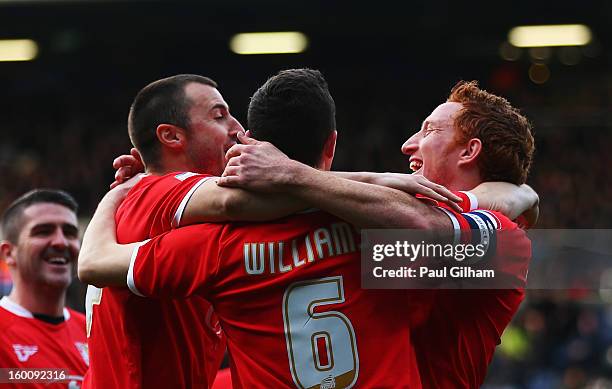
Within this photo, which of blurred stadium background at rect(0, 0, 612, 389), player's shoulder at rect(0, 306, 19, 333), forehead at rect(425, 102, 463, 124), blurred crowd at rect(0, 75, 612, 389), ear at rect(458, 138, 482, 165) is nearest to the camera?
ear at rect(458, 138, 482, 165)

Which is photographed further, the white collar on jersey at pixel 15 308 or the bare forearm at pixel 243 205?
the white collar on jersey at pixel 15 308

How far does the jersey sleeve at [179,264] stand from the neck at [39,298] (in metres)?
2.62

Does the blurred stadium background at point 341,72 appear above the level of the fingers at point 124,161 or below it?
above

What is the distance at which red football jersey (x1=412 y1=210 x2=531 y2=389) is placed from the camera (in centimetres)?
329

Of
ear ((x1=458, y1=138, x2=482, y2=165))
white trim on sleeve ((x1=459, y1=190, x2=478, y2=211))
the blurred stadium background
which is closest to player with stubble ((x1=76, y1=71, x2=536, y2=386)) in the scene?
white trim on sleeve ((x1=459, y1=190, x2=478, y2=211))

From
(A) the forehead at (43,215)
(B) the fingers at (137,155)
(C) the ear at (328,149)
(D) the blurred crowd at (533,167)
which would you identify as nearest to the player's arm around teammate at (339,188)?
(C) the ear at (328,149)

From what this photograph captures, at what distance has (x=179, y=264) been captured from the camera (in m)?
3.06

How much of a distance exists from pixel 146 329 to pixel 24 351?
6.54ft

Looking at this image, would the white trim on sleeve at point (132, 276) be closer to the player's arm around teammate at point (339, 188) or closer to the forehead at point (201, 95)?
the player's arm around teammate at point (339, 188)

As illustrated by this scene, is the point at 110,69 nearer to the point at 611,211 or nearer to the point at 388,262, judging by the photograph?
the point at 611,211

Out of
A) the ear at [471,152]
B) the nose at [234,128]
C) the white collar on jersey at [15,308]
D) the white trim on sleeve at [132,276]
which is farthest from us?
the white collar on jersey at [15,308]

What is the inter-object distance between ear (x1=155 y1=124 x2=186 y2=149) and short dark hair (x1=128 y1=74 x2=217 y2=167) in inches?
0.6

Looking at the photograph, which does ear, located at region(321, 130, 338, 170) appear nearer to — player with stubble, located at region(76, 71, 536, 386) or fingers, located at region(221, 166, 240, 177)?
player with stubble, located at region(76, 71, 536, 386)

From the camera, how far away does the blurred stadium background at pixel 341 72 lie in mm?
16141
